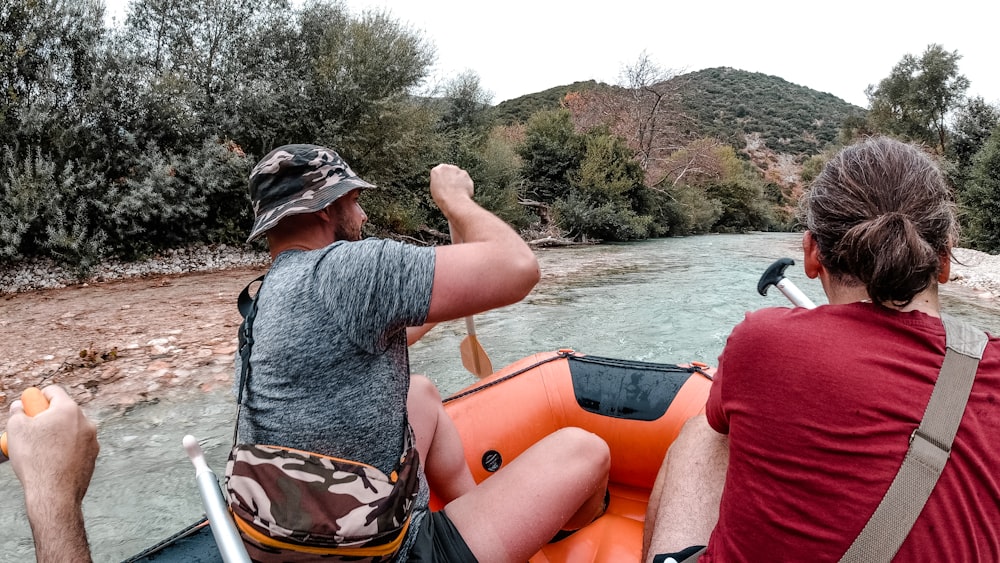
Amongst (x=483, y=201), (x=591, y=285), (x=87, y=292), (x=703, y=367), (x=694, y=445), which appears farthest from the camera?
(x=483, y=201)

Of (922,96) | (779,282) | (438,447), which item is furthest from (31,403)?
(922,96)

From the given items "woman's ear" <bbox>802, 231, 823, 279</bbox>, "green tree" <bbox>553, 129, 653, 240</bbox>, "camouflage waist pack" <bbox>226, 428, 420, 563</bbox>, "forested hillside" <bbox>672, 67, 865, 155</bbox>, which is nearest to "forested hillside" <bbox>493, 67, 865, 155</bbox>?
"forested hillside" <bbox>672, 67, 865, 155</bbox>

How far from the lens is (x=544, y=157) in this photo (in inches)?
664

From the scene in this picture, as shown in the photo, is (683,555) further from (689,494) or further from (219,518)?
(219,518)

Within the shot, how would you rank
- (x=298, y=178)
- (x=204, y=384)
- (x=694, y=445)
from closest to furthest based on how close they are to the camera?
(x=298, y=178) < (x=694, y=445) < (x=204, y=384)

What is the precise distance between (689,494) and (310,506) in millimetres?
839

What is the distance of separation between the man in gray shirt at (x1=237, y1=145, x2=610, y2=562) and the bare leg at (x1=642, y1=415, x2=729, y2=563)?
0.66 ft

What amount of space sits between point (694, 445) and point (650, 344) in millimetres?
3442

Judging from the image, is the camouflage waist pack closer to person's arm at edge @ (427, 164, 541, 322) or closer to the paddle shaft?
the paddle shaft

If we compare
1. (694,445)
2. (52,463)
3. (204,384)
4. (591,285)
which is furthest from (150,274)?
(694,445)

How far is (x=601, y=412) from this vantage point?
2158mm

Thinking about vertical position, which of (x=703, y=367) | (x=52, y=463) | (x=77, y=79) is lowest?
(x=703, y=367)

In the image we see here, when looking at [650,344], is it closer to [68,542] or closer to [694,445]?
[694,445]

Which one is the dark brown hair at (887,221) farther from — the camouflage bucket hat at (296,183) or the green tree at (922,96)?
the green tree at (922,96)
